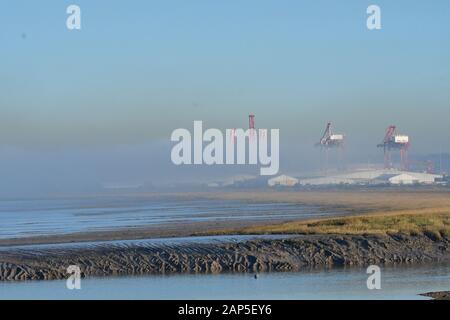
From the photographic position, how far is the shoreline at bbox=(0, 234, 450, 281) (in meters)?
45.0

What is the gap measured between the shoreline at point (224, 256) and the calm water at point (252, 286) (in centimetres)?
198

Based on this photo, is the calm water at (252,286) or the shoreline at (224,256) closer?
the calm water at (252,286)

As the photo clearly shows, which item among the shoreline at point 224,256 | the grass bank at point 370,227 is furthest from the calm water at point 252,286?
the grass bank at point 370,227

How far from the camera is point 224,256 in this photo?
154 ft

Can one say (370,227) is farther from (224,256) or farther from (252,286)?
(252,286)

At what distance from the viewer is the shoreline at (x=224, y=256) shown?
45.0m

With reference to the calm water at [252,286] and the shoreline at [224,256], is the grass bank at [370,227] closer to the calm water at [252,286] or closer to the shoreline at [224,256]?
the shoreline at [224,256]

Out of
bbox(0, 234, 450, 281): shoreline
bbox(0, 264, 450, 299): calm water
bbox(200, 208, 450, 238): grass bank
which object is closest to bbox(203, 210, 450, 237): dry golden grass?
bbox(200, 208, 450, 238): grass bank

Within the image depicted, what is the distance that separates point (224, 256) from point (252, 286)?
7995 millimetres

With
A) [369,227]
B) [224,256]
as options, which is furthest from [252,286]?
[369,227]

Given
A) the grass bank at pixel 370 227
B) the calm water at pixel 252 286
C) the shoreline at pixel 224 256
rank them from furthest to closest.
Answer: the grass bank at pixel 370 227 < the shoreline at pixel 224 256 < the calm water at pixel 252 286

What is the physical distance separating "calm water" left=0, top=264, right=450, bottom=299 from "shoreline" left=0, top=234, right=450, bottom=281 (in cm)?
198

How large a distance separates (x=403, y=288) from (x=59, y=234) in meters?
31.1
